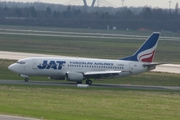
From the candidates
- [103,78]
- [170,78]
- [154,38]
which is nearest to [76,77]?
[103,78]

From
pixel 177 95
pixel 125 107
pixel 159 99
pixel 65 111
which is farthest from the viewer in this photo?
pixel 177 95

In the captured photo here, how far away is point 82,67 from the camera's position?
73.8 meters

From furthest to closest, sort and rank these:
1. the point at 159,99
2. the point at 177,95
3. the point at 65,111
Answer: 1. the point at 177,95
2. the point at 159,99
3. the point at 65,111

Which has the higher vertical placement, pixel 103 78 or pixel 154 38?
pixel 154 38

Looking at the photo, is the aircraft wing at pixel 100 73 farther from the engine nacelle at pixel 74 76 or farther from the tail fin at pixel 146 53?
the tail fin at pixel 146 53

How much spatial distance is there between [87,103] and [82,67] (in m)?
19.8

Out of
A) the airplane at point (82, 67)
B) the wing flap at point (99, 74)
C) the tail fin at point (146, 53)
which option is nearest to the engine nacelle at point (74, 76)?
the airplane at point (82, 67)

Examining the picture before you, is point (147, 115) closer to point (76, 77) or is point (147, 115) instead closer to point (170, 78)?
point (76, 77)

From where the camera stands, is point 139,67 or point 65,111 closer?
point 65,111

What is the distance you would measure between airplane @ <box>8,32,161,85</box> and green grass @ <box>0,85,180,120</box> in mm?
6160

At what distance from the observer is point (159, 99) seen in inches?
2363

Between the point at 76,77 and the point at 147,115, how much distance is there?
1001 inches

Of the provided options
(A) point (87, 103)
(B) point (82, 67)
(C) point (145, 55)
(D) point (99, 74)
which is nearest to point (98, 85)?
(D) point (99, 74)

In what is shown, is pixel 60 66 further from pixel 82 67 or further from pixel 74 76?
pixel 82 67
